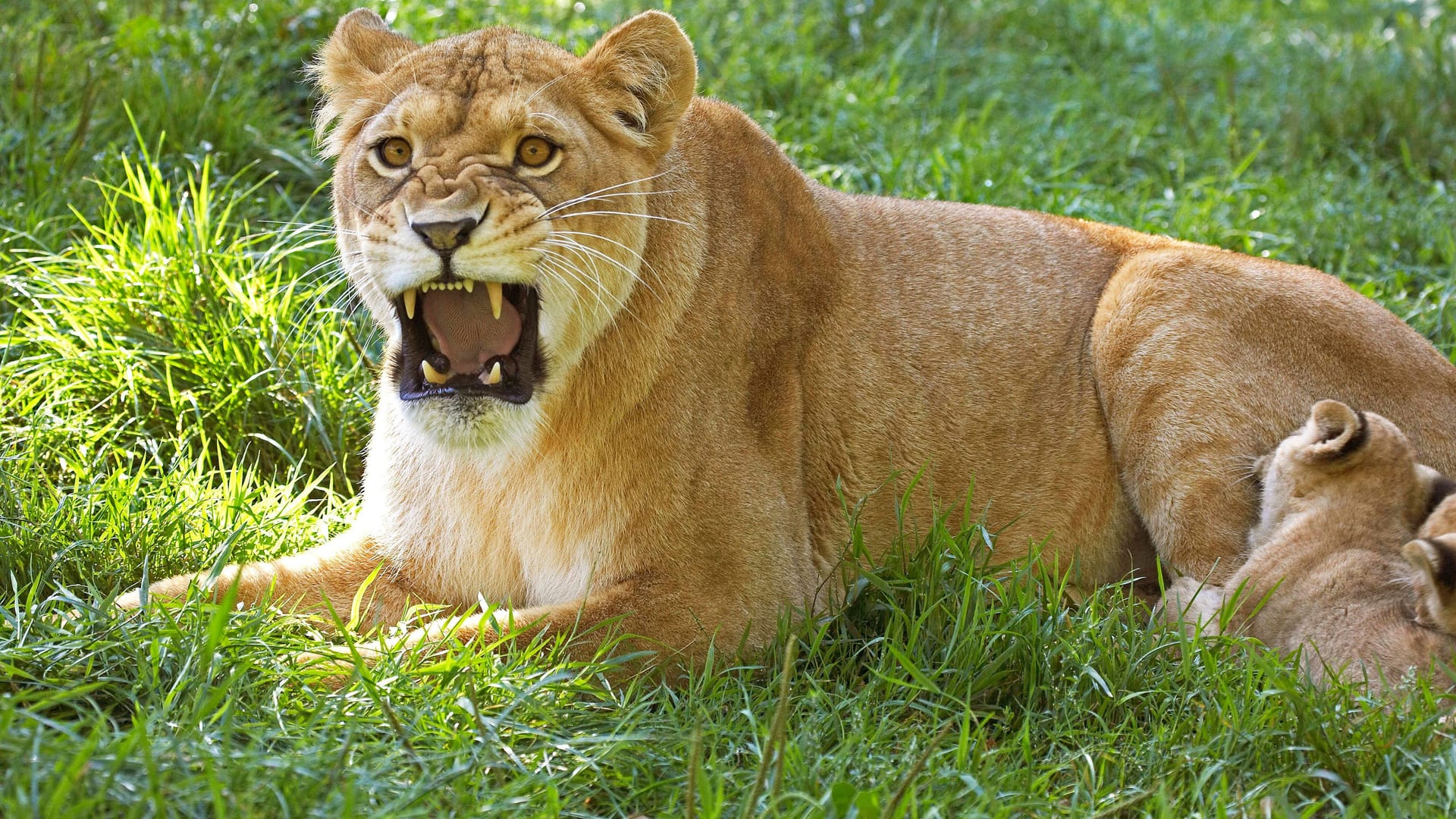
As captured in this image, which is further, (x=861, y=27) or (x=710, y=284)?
(x=861, y=27)

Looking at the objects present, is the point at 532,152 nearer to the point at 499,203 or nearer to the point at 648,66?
the point at 499,203

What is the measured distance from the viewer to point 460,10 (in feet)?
23.2

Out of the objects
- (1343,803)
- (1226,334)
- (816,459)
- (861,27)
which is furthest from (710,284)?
(861,27)

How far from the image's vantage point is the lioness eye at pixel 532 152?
11.3 ft

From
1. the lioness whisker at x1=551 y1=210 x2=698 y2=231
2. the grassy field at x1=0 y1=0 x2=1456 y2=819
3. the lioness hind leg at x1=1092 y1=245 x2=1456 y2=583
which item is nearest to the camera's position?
the grassy field at x1=0 y1=0 x2=1456 y2=819

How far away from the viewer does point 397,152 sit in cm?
351

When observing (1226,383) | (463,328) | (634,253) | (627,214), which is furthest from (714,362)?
(1226,383)

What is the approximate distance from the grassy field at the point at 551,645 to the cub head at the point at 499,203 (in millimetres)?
417

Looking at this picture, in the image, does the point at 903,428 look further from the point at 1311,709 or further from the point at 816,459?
the point at 1311,709

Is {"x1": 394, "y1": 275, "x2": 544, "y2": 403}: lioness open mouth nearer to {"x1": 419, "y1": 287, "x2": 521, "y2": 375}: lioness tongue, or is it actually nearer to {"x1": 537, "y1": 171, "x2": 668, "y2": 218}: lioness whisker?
{"x1": 419, "y1": 287, "x2": 521, "y2": 375}: lioness tongue

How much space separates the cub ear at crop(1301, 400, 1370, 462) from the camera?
12.7 ft

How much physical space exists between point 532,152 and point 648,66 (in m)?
0.40

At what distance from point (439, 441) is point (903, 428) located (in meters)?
1.41

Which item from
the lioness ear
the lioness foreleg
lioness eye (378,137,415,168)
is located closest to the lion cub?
the lioness foreleg
